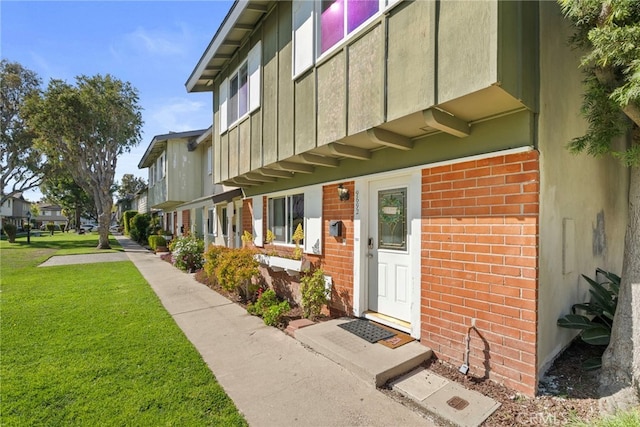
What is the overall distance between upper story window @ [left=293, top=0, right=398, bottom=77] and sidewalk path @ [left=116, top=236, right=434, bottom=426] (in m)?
5.12

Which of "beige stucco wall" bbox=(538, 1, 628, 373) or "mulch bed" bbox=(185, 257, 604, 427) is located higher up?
"beige stucco wall" bbox=(538, 1, 628, 373)

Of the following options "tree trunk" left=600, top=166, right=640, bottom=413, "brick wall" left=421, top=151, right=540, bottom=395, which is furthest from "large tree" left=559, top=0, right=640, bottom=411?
"brick wall" left=421, top=151, right=540, bottom=395

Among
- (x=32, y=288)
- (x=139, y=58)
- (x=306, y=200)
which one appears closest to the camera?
(x=306, y=200)

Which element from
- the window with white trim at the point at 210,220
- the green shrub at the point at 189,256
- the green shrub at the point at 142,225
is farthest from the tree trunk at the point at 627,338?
the green shrub at the point at 142,225

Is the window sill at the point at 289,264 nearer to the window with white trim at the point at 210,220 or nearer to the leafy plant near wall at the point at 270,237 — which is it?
the leafy plant near wall at the point at 270,237

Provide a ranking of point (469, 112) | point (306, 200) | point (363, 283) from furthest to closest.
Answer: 1. point (306, 200)
2. point (363, 283)
3. point (469, 112)

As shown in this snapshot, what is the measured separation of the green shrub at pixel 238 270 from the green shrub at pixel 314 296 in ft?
6.38

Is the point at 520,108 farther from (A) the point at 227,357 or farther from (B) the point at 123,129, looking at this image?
(B) the point at 123,129

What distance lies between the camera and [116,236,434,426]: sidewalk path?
344 centimetres

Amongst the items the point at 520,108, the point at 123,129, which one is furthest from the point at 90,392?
the point at 123,129

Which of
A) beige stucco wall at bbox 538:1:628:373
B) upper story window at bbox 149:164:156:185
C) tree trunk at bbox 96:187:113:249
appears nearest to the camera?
beige stucco wall at bbox 538:1:628:373

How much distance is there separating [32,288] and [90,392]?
8561 millimetres

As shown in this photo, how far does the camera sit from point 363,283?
5902mm

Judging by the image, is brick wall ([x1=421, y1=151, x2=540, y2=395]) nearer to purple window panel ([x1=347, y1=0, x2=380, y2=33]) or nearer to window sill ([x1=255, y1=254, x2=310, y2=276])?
purple window panel ([x1=347, y1=0, x2=380, y2=33])
